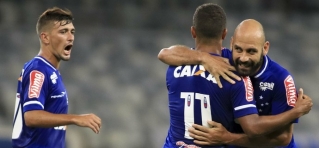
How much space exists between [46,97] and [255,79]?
1.57 meters

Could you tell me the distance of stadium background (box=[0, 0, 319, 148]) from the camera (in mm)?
10109

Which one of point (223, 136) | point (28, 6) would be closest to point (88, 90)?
point (28, 6)

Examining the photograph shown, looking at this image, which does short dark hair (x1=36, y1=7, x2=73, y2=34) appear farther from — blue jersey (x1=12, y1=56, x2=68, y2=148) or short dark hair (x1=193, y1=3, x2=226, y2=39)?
short dark hair (x1=193, y1=3, x2=226, y2=39)

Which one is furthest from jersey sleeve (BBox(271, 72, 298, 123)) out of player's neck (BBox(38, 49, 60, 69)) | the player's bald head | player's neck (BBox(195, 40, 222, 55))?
player's neck (BBox(38, 49, 60, 69))

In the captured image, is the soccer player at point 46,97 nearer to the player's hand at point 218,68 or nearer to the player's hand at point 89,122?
the player's hand at point 89,122

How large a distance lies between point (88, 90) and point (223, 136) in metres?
6.23

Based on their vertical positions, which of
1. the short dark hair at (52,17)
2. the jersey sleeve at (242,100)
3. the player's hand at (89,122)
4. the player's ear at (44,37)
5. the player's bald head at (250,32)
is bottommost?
the player's hand at (89,122)

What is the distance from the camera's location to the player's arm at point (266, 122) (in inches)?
181

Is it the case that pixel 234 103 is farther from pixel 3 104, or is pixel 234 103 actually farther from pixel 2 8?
pixel 2 8

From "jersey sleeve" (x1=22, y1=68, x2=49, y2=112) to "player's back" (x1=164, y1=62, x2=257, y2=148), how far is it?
931 mm

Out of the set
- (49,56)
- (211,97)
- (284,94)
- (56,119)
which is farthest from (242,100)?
(49,56)

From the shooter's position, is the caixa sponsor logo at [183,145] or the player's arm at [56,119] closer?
the player's arm at [56,119]

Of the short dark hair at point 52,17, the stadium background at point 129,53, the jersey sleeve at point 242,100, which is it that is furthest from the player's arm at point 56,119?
the stadium background at point 129,53

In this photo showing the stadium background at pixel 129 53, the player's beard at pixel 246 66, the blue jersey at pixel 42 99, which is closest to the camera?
the player's beard at pixel 246 66
